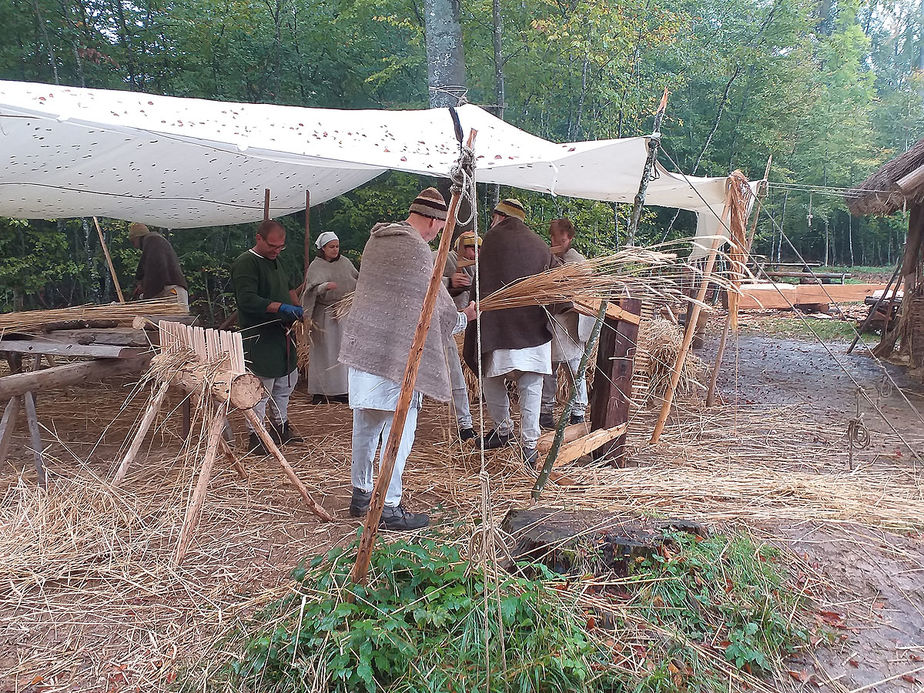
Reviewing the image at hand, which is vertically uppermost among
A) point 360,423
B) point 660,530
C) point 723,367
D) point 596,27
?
point 596,27

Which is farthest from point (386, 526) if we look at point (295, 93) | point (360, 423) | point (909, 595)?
point (295, 93)

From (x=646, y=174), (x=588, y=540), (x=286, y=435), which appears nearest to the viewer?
(x=588, y=540)

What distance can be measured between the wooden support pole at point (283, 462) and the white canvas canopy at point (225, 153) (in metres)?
1.31

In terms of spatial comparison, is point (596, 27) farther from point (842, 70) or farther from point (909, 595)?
point (842, 70)

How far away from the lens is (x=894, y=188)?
7.25 meters

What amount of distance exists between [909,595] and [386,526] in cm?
226

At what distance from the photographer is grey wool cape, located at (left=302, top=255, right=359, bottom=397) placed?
5.46m

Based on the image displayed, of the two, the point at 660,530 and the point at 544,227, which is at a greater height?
the point at 544,227

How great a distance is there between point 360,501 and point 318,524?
0.81ft

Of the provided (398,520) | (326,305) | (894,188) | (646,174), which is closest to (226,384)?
(398,520)

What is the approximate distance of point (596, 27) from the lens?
8.11 meters

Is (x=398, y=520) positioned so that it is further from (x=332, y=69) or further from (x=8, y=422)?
(x=332, y=69)

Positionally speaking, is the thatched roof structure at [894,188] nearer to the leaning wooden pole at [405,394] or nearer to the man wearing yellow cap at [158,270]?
the leaning wooden pole at [405,394]

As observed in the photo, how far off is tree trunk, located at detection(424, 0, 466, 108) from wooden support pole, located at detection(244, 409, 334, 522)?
4.70m
